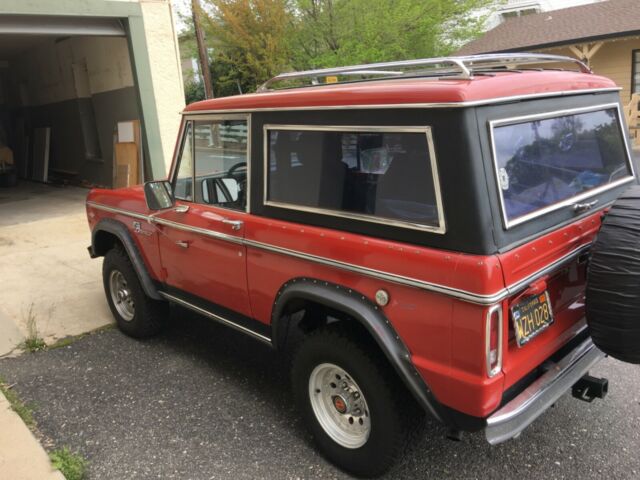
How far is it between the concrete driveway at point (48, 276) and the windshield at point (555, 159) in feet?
12.5

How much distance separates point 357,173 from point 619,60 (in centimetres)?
1589

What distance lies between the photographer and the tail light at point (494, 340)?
6.51ft

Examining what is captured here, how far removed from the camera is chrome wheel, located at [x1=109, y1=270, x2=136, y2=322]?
432cm

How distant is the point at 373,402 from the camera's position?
2.41m

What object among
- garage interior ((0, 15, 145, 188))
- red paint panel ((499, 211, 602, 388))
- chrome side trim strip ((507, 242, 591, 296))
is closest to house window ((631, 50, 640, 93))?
garage interior ((0, 15, 145, 188))

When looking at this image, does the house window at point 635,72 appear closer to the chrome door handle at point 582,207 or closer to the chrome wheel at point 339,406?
the chrome door handle at point 582,207

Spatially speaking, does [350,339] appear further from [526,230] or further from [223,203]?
[223,203]

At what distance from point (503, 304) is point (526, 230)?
0.36 meters

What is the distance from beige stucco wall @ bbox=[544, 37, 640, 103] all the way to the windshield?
45.8 ft

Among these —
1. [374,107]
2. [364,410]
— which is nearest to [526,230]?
[374,107]

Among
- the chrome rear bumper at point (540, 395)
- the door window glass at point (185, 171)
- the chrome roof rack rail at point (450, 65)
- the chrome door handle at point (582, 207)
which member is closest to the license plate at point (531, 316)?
the chrome rear bumper at point (540, 395)

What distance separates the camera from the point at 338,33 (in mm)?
14469

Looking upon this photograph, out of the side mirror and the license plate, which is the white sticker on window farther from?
the side mirror

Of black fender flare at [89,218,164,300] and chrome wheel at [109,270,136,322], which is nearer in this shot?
black fender flare at [89,218,164,300]
